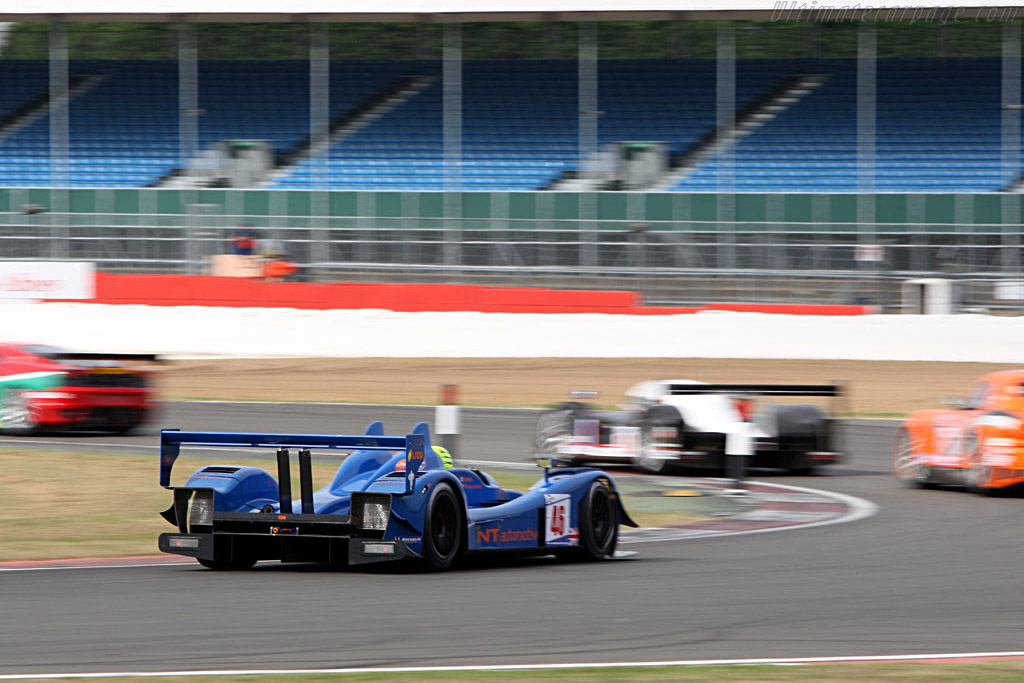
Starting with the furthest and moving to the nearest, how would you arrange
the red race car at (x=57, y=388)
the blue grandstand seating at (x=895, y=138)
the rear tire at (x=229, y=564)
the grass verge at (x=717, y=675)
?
the blue grandstand seating at (x=895, y=138)
the red race car at (x=57, y=388)
the rear tire at (x=229, y=564)
the grass verge at (x=717, y=675)

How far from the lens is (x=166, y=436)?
8844 mm

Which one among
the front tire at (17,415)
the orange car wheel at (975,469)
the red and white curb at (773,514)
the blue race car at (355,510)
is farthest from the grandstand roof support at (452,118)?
the blue race car at (355,510)

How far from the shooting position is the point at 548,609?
7461 millimetres

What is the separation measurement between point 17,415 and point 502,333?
1314cm

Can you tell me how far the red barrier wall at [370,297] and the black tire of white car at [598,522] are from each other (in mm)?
20773

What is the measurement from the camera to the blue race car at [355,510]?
8461 mm

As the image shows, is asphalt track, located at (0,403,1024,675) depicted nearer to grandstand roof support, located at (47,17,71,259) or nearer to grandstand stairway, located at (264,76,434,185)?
grandstand roof support, located at (47,17,71,259)

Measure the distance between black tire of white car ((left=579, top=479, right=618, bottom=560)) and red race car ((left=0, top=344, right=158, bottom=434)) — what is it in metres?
10.7

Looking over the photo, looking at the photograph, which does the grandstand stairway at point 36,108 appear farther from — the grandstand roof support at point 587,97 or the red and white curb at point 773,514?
the red and white curb at point 773,514

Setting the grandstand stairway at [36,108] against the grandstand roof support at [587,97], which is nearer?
the grandstand roof support at [587,97]

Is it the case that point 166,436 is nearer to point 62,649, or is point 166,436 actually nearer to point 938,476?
point 62,649

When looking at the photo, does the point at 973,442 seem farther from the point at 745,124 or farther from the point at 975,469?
the point at 745,124

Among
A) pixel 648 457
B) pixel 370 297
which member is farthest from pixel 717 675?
pixel 370 297

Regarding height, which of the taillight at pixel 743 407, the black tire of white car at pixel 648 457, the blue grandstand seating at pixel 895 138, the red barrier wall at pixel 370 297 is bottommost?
the black tire of white car at pixel 648 457
